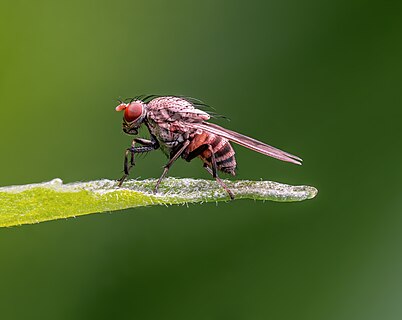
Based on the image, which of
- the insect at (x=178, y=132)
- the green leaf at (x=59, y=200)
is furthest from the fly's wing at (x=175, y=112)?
the green leaf at (x=59, y=200)

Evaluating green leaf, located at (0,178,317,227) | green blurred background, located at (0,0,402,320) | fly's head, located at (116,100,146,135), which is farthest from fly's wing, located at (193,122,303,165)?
green leaf, located at (0,178,317,227)

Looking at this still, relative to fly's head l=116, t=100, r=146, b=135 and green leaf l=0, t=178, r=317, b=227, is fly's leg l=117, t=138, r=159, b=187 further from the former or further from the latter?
green leaf l=0, t=178, r=317, b=227

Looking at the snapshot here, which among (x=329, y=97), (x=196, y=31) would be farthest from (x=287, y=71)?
(x=196, y=31)

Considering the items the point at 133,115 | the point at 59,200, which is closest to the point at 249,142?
the point at 133,115

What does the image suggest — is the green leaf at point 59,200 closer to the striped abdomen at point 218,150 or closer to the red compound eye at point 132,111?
the striped abdomen at point 218,150

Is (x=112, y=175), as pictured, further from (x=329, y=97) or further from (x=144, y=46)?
(x=329, y=97)

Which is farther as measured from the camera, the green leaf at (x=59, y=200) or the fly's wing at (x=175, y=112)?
the fly's wing at (x=175, y=112)
